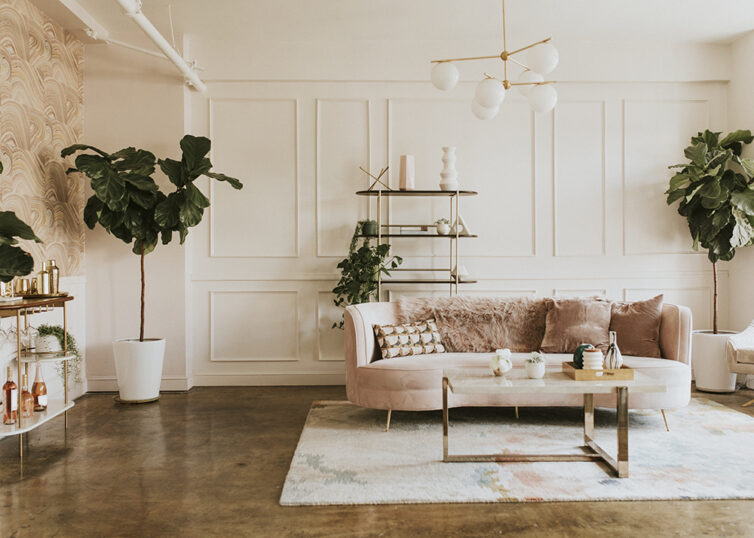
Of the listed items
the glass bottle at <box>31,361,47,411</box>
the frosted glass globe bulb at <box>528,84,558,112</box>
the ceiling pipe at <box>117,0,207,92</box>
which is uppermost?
the ceiling pipe at <box>117,0,207,92</box>

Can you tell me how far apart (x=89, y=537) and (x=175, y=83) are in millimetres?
3922

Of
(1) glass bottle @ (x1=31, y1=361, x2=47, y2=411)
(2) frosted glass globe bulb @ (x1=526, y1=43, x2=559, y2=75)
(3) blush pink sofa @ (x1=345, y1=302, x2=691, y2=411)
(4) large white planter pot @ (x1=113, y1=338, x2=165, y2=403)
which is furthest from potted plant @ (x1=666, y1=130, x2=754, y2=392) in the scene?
(1) glass bottle @ (x1=31, y1=361, x2=47, y2=411)

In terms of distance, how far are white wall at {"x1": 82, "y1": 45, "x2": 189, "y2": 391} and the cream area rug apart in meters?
1.86

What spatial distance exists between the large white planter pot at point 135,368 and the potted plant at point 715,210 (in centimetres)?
453

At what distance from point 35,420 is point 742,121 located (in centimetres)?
598

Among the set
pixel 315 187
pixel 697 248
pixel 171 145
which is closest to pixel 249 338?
pixel 315 187

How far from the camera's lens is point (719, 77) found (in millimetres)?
5422

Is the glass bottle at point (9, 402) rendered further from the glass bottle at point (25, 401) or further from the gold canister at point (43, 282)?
the gold canister at point (43, 282)

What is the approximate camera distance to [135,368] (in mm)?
4645

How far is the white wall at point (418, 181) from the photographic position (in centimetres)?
534

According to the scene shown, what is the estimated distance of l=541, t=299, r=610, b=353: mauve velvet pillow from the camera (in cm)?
430

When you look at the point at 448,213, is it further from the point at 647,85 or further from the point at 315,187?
the point at 647,85

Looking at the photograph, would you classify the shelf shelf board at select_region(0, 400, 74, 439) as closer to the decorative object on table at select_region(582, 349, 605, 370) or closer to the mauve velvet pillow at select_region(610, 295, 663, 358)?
the decorative object on table at select_region(582, 349, 605, 370)

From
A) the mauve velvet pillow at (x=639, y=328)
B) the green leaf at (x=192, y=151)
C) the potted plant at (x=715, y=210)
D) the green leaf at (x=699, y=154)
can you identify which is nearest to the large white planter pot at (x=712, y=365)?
the potted plant at (x=715, y=210)
